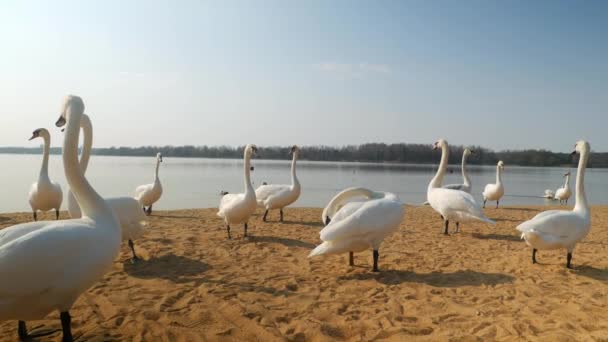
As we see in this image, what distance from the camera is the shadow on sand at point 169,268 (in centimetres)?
539

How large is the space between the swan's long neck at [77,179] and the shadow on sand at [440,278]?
138 inches

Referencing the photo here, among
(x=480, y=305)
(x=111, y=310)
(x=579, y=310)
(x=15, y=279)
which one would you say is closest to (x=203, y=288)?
(x=111, y=310)

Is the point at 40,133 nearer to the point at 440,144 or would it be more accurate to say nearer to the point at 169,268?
the point at 169,268

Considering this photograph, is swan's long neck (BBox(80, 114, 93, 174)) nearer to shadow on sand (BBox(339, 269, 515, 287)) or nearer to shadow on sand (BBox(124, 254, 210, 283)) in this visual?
shadow on sand (BBox(124, 254, 210, 283))

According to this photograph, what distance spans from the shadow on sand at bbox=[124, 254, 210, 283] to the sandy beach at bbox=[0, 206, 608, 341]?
0.02m

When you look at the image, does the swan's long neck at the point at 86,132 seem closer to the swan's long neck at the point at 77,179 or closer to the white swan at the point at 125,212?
the white swan at the point at 125,212

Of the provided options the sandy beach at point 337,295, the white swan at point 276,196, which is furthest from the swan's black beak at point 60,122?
the white swan at point 276,196

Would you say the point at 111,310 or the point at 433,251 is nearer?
the point at 111,310

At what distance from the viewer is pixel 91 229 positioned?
3135 mm

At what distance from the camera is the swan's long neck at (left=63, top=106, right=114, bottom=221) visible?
3.42 meters

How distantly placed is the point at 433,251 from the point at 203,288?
470 cm

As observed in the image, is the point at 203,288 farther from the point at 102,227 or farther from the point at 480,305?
the point at 480,305

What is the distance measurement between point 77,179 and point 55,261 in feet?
3.11

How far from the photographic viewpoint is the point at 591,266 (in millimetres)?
6148
